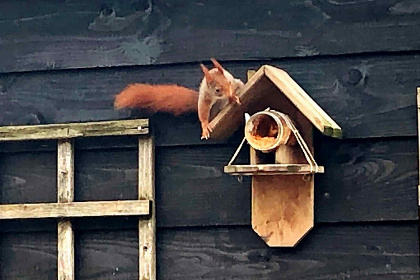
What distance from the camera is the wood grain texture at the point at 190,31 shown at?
7.30 feet

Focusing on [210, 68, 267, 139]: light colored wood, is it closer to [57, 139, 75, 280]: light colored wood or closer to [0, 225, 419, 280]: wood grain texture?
[0, 225, 419, 280]: wood grain texture

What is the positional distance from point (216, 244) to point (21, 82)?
0.60 metres

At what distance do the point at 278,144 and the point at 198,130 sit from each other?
0.80 feet

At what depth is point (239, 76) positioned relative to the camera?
2.29m

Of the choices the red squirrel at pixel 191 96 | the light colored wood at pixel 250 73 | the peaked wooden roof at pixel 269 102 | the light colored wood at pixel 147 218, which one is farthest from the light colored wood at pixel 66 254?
the light colored wood at pixel 250 73

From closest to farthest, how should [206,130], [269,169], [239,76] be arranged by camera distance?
[269,169] → [206,130] → [239,76]

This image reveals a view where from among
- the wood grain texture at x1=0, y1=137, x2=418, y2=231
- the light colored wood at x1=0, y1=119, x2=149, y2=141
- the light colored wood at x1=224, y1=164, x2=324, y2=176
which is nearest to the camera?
the light colored wood at x1=224, y1=164, x2=324, y2=176

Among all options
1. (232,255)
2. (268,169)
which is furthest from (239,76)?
(232,255)

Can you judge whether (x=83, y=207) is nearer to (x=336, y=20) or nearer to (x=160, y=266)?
(x=160, y=266)

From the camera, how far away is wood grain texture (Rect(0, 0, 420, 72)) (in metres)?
2.22

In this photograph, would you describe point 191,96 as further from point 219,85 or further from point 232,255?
point 232,255

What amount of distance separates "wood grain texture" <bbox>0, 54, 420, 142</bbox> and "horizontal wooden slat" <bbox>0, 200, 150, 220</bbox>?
160 millimetres

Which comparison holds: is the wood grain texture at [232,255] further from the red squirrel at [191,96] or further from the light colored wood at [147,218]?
the red squirrel at [191,96]

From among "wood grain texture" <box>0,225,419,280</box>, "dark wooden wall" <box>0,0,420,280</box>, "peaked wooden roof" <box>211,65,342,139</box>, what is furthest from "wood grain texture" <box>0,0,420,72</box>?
"wood grain texture" <box>0,225,419,280</box>
